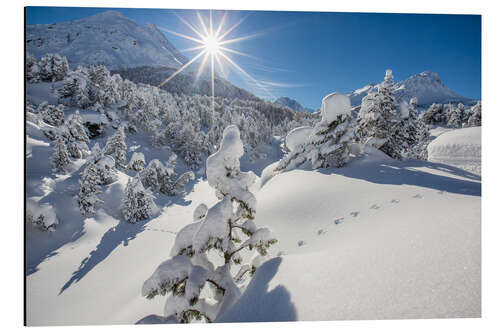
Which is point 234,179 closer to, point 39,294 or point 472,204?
point 472,204

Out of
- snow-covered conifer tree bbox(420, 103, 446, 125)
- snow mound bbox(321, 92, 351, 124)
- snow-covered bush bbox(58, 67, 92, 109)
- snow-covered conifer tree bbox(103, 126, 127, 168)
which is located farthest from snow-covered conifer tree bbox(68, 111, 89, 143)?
snow-covered conifer tree bbox(420, 103, 446, 125)

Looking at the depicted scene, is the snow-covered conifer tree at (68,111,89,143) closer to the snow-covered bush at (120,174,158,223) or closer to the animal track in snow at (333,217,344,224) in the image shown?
the snow-covered bush at (120,174,158,223)

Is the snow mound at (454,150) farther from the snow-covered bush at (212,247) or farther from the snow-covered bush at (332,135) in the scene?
the snow-covered bush at (212,247)

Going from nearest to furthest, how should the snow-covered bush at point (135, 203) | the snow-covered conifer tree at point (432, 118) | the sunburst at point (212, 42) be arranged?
the sunburst at point (212, 42)
the snow-covered bush at point (135, 203)
the snow-covered conifer tree at point (432, 118)

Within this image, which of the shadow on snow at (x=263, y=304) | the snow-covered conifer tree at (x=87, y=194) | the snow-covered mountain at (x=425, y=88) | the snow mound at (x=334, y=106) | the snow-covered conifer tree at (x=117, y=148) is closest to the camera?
the shadow on snow at (x=263, y=304)

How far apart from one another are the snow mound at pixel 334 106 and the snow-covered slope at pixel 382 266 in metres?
5.86

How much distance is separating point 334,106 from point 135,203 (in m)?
14.6

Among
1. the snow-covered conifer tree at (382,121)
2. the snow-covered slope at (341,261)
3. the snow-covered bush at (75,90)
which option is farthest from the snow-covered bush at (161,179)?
the snow-covered conifer tree at (382,121)

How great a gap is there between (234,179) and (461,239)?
147 inches

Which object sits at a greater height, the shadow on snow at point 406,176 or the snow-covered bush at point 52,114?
the snow-covered bush at point 52,114

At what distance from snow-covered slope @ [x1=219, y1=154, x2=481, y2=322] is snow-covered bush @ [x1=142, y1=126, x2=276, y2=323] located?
1.50 feet

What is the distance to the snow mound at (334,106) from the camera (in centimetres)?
971

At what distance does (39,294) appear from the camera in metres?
4.62
